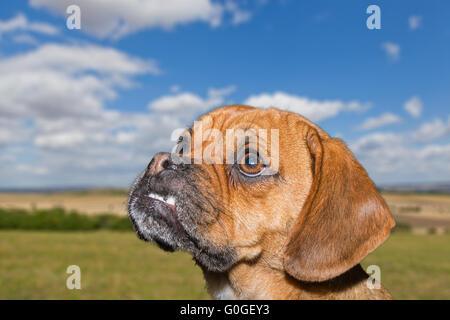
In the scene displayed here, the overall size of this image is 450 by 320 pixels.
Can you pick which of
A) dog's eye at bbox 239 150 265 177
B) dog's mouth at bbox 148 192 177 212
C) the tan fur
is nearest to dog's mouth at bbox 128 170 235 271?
dog's mouth at bbox 148 192 177 212

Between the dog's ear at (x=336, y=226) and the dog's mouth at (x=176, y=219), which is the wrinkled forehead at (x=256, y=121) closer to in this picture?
the dog's ear at (x=336, y=226)

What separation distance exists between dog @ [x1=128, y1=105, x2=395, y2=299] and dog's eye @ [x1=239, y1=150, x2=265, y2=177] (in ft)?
0.04

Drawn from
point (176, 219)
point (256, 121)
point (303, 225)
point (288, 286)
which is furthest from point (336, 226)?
point (176, 219)

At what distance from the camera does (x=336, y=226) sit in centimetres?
429

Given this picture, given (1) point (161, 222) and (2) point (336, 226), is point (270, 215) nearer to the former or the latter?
(2) point (336, 226)

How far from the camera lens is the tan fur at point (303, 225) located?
166 inches

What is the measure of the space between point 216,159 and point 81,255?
30.6 meters

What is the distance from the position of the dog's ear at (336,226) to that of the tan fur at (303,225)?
0.03 ft

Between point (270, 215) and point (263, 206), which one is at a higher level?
point (263, 206)

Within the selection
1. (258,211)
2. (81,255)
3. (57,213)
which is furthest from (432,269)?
(57,213)

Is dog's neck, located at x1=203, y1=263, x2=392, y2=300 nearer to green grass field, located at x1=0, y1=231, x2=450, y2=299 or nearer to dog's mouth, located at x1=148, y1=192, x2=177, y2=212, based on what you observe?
dog's mouth, located at x1=148, y1=192, x2=177, y2=212

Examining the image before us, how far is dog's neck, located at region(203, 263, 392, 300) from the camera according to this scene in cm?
450

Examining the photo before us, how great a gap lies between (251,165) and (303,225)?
90cm
